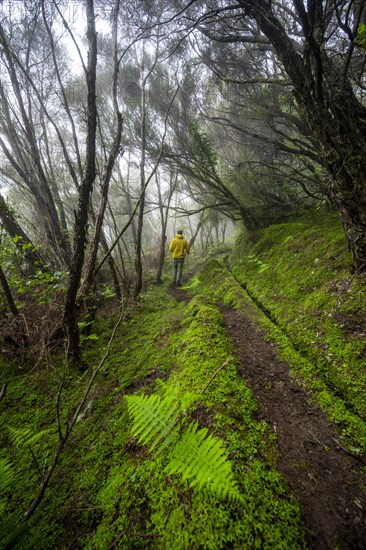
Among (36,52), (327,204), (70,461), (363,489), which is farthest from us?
(36,52)

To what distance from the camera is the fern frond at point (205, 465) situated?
1.18 metres

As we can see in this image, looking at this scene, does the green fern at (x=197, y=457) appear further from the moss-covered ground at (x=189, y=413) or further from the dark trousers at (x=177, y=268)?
the dark trousers at (x=177, y=268)

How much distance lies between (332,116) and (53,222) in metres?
7.48

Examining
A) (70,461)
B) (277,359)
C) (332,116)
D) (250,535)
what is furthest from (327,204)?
(70,461)

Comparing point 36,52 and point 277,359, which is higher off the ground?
point 36,52

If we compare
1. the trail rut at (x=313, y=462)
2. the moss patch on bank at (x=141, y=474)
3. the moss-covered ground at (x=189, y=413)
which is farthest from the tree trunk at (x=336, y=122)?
the moss patch on bank at (x=141, y=474)

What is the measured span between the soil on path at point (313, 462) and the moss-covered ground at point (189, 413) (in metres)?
0.11

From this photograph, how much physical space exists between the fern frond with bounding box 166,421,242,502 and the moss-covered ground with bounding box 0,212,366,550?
233 mm

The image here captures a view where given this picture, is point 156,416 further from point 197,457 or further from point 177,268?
point 177,268

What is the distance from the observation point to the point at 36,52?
7.97 meters

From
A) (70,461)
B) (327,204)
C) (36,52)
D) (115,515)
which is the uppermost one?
(36,52)

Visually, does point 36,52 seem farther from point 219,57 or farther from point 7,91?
point 219,57

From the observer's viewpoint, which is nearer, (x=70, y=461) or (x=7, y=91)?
(x=70, y=461)

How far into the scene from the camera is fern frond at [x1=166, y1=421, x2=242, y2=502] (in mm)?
1184
